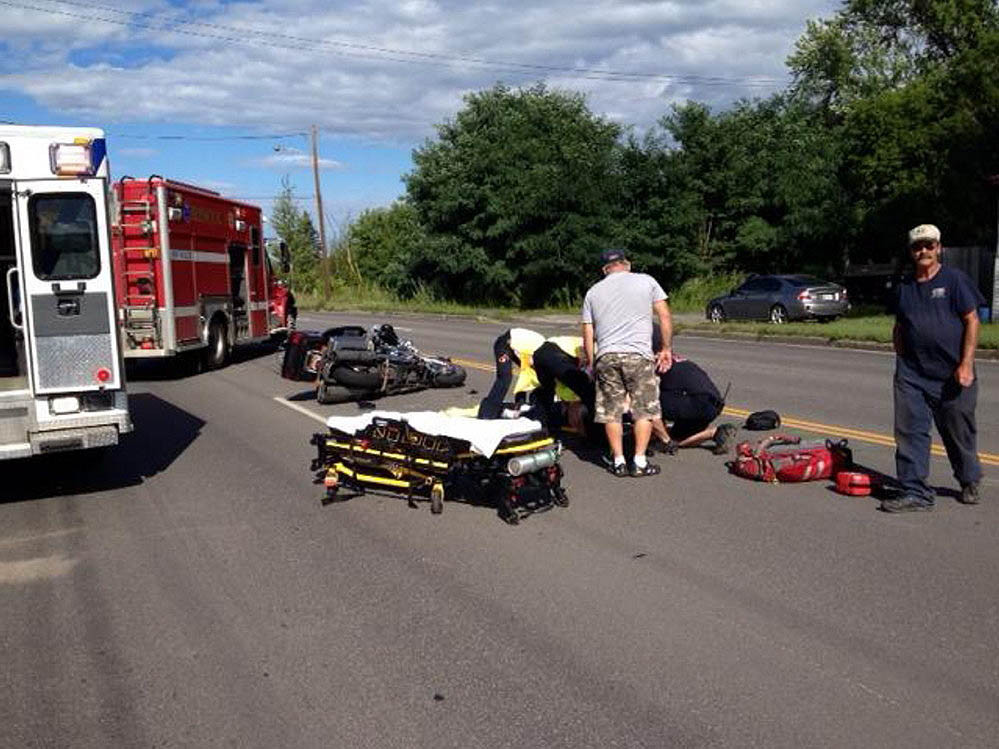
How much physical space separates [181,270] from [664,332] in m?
10.7

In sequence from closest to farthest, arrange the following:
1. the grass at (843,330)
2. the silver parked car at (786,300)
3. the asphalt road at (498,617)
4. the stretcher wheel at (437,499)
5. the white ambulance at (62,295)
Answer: the asphalt road at (498,617), the stretcher wheel at (437,499), the white ambulance at (62,295), the grass at (843,330), the silver parked car at (786,300)

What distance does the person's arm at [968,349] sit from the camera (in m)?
6.58

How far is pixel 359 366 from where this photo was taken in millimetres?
13312

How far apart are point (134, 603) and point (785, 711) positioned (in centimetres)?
336

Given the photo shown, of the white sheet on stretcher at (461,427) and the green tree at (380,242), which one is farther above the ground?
the green tree at (380,242)

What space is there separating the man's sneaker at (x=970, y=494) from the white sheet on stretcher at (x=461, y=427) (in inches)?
114

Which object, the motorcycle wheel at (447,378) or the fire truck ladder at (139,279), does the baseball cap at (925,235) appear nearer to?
the motorcycle wheel at (447,378)

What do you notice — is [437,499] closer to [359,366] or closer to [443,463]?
[443,463]

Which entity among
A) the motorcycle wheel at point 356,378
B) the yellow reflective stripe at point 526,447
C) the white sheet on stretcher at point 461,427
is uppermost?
the white sheet on stretcher at point 461,427

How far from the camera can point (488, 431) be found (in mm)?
6938

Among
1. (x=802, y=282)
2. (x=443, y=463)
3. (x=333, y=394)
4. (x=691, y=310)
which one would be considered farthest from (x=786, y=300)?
(x=443, y=463)

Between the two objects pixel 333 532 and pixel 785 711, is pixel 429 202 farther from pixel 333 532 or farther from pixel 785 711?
pixel 785 711

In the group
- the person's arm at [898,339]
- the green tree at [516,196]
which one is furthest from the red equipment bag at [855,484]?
the green tree at [516,196]

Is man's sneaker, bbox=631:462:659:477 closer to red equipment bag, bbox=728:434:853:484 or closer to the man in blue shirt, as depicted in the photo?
red equipment bag, bbox=728:434:853:484
